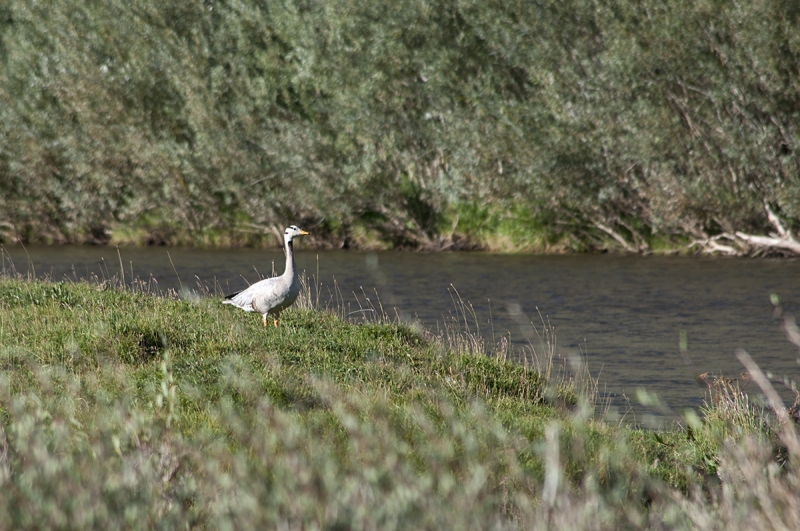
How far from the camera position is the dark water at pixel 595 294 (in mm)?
14945

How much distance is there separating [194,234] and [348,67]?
941cm

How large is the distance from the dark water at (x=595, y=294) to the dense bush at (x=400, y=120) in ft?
5.37

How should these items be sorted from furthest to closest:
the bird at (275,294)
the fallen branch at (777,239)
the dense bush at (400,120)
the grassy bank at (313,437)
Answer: the fallen branch at (777,239) → the dense bush at (400,120) → the bird at (275,294) → the grassy bank at (313,437)

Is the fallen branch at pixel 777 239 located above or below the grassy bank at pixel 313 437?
below

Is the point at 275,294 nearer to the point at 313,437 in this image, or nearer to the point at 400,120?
the point at 313,437

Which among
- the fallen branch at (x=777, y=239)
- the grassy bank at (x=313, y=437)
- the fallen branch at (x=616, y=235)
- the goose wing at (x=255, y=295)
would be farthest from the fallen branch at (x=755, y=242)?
the goose wing at (x=255, y=295)

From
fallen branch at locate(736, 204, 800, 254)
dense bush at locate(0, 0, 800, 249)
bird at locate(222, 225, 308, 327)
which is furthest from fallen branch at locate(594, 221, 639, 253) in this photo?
bird at locate(222, 225, 308, 327)

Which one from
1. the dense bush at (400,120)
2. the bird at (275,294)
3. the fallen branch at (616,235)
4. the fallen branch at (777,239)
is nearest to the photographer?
the bird at (275,294)

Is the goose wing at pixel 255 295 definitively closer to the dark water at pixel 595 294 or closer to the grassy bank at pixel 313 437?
the grassy bank at pixel 313 437

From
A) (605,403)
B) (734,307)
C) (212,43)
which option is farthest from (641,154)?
(605,403)

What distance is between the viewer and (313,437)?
7.54 meters

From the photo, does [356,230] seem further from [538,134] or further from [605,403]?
[605,403]

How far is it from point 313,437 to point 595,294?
1624 cm

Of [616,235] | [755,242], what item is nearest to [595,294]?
[755,242]
